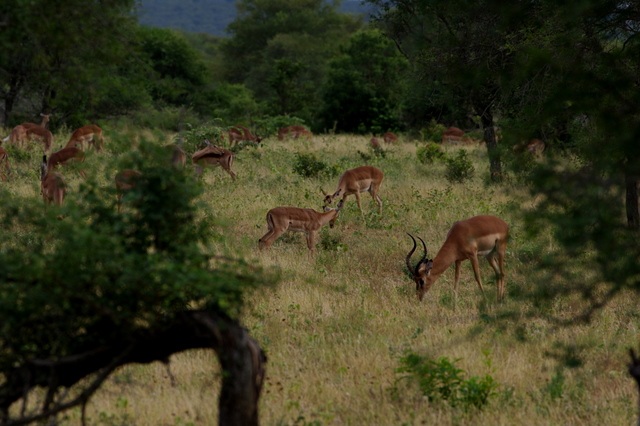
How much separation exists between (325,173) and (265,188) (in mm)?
1822

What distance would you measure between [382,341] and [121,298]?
3.45 metres

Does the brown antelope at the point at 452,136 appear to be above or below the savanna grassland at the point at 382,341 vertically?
above

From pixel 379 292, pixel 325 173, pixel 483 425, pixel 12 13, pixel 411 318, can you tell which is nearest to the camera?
pixel 12 13

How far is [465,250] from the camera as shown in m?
8.82

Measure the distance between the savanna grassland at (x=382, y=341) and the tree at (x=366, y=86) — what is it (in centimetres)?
1663

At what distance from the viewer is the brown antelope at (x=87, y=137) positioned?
18.4m

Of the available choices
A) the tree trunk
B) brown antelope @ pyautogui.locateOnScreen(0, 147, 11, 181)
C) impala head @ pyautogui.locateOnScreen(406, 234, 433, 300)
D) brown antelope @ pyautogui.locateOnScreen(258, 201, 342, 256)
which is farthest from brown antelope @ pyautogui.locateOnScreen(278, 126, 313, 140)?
impala head @ pyautogui.locateOnScreen(406, 234, 433, 300)

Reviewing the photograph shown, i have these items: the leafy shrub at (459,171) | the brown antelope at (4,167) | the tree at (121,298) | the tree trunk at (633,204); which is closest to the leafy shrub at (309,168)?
the leafy shrub at (459,171)

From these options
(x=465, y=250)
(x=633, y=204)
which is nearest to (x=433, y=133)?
(x=633, y=204)

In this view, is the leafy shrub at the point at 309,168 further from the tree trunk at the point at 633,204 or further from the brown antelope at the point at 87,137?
the tree trunk at the point at 633,204

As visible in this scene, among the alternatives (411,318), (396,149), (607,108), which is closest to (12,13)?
(607,108)

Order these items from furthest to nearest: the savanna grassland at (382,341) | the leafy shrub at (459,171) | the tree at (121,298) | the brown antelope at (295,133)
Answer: the brown antelope at (295,133) < the leafy shrub at (459,171) < the savanna grassland at (382,341) < the tree at (121,298)

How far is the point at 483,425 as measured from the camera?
5141mm

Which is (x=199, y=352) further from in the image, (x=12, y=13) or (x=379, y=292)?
(x=12, y=13)
